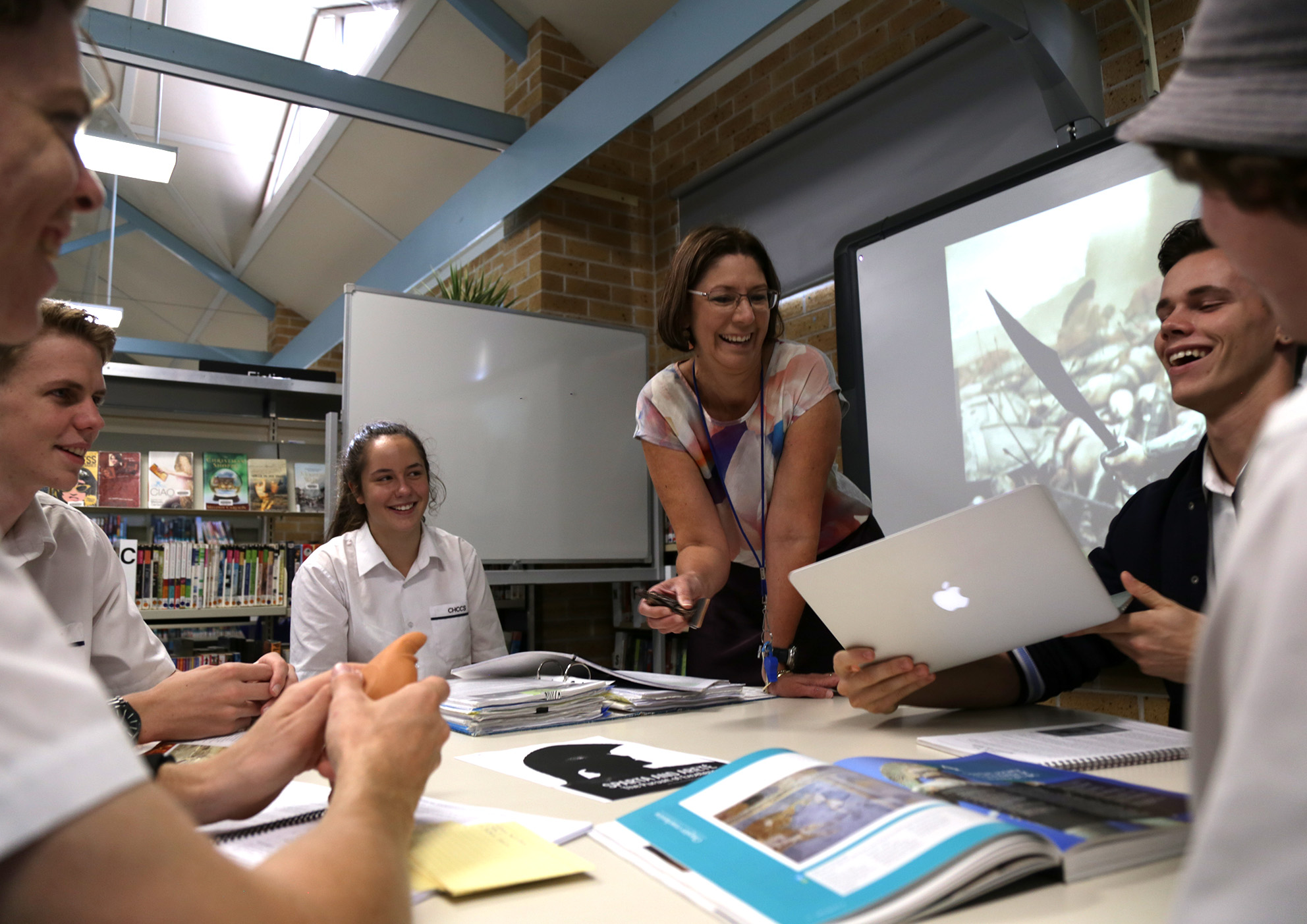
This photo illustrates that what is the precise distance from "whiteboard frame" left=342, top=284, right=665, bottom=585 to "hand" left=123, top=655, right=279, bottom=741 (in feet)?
7.50

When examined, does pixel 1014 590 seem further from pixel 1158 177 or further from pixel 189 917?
pixel 1158 177

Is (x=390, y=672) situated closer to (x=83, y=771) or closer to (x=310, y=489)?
(x=83, y=771)

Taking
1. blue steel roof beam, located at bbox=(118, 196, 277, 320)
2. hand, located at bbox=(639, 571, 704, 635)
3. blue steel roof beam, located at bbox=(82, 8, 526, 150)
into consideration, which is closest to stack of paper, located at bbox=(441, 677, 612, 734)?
hand, located at bbox=(639, 571, 704, 635)

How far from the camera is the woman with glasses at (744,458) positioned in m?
1.75

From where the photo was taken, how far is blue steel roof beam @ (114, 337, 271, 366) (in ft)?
25.5

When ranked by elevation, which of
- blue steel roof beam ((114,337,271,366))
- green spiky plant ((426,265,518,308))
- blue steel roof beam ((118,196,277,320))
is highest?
blue steel roof beam ((118,196,277,320))

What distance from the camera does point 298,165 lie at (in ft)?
18.6

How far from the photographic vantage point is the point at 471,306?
12.5 feet

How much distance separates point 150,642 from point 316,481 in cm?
273

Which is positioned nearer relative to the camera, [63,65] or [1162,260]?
[63,65]

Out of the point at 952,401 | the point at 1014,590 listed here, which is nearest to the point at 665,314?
the point at 1014,590

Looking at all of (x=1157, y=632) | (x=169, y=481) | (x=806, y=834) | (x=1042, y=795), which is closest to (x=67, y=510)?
(x=806, y=834)

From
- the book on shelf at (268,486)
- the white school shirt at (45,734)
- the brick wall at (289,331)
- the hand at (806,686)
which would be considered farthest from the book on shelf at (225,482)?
the white school shirt at (45,734)

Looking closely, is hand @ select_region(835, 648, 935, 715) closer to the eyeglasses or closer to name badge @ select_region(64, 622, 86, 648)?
the eyeglasses
